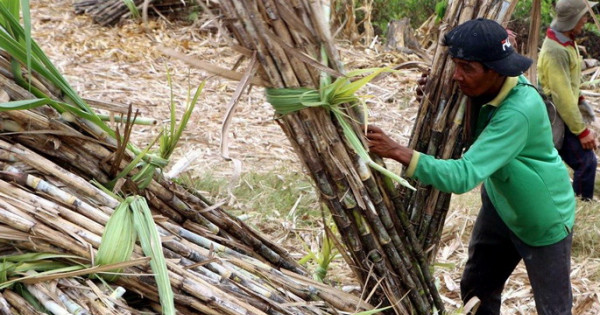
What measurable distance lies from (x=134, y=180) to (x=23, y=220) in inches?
15.9

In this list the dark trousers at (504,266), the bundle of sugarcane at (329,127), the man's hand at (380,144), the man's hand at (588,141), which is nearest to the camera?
the bundle of sugarcane at (329,127)

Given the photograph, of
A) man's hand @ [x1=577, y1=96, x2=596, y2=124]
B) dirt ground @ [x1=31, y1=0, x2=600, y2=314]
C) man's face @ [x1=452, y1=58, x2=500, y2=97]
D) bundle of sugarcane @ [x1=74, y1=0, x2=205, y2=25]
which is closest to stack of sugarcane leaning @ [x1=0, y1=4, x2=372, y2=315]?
man's face @ [x1=452, y1=58, x2=500, y2=97]

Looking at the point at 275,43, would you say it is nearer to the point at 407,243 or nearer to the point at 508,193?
the point at 407,243

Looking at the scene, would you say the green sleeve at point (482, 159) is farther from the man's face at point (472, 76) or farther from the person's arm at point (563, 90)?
the person's arm at point (563, 90)

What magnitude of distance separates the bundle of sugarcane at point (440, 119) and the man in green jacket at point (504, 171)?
0.08m

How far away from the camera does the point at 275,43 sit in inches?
80.0

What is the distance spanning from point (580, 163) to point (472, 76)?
9.47 feet

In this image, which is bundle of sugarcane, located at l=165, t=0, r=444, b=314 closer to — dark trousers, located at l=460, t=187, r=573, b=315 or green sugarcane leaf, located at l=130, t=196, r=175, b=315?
green sugarcane leaf, located at l=130, t=196, r=175, b=315

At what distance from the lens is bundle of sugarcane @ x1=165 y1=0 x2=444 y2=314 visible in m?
2.02

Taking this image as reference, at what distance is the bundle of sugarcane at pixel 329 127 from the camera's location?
79.5 inches

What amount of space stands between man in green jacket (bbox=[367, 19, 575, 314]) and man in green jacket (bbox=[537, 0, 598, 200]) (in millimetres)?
1721

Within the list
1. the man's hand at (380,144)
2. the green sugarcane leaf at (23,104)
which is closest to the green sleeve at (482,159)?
the man's hand at (380,144)

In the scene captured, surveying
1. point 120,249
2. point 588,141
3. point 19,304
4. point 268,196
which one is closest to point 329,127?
point 120,249

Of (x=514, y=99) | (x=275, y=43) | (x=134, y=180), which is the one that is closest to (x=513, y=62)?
(x=514, y=99)
